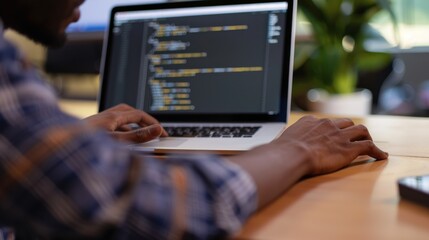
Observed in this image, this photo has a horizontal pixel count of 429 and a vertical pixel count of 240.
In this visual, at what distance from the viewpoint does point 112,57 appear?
125 centimetres

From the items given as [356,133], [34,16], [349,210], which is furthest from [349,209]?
[34,16]

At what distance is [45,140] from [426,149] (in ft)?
2.34

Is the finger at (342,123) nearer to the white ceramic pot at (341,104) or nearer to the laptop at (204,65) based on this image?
the laptop at (204,65)

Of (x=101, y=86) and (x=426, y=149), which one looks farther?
(x=101, y=86)

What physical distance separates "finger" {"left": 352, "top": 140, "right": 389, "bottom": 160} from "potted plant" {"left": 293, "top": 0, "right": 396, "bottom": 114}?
126 centimetres

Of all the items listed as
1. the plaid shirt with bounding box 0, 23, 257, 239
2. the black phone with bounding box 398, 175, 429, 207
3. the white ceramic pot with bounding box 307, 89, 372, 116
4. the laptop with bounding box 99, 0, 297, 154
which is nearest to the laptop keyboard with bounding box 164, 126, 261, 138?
the laptop with bounding box 99, 0, 297, 154

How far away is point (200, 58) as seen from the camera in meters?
1.17

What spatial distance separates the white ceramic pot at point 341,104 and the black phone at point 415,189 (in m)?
1.43

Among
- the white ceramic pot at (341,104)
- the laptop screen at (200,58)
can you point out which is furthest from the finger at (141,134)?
the white ceramic pot at (341,104)

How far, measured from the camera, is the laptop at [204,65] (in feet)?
3.59

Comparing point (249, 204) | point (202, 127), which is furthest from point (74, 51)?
point (249, 204)

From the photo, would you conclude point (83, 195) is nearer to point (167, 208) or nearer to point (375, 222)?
point (167, 208)

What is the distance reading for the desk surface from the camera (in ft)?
1.65

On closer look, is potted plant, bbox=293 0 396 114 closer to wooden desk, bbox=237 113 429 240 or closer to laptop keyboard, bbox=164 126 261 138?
laptop keyboard, bbox=164 126 261 138
